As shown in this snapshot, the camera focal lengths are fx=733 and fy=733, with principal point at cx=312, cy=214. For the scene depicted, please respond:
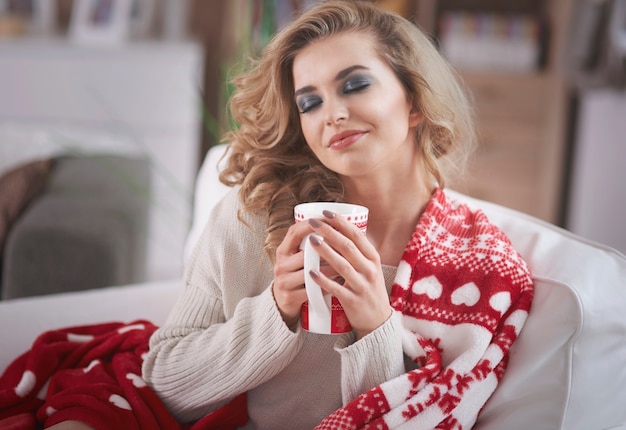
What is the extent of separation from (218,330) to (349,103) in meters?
0.36

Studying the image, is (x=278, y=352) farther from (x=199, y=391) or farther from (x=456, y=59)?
(x=456, y=59)

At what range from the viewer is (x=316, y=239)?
821 mm

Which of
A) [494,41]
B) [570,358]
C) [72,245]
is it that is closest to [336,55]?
[570,358]

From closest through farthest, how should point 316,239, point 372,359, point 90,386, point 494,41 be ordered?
1. point 316,239
2. point 372,359
3. point 90,386
4. point 494,41

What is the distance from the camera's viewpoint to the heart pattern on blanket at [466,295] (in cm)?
101

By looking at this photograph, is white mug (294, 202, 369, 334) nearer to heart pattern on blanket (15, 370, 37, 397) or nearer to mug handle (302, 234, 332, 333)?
mug handle (302, 234, 332, 333)

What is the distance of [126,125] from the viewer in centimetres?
326

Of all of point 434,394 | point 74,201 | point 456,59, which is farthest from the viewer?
point 456,59

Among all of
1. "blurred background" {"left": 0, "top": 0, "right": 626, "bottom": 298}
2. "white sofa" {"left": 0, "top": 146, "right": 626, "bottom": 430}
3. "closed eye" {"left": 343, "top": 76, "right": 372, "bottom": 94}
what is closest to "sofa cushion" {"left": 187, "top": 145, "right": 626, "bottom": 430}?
"white sofa" {"left": 0, "top": 146, "right": 626, "bottom": 430}

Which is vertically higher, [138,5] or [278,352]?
[138,5]

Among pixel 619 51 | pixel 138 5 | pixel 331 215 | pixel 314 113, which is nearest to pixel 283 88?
pixel 314 113

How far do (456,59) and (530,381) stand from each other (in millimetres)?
2809

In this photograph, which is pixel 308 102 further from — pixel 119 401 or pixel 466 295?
pixel 119 401

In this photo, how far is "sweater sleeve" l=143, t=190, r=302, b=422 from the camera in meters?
0.99
